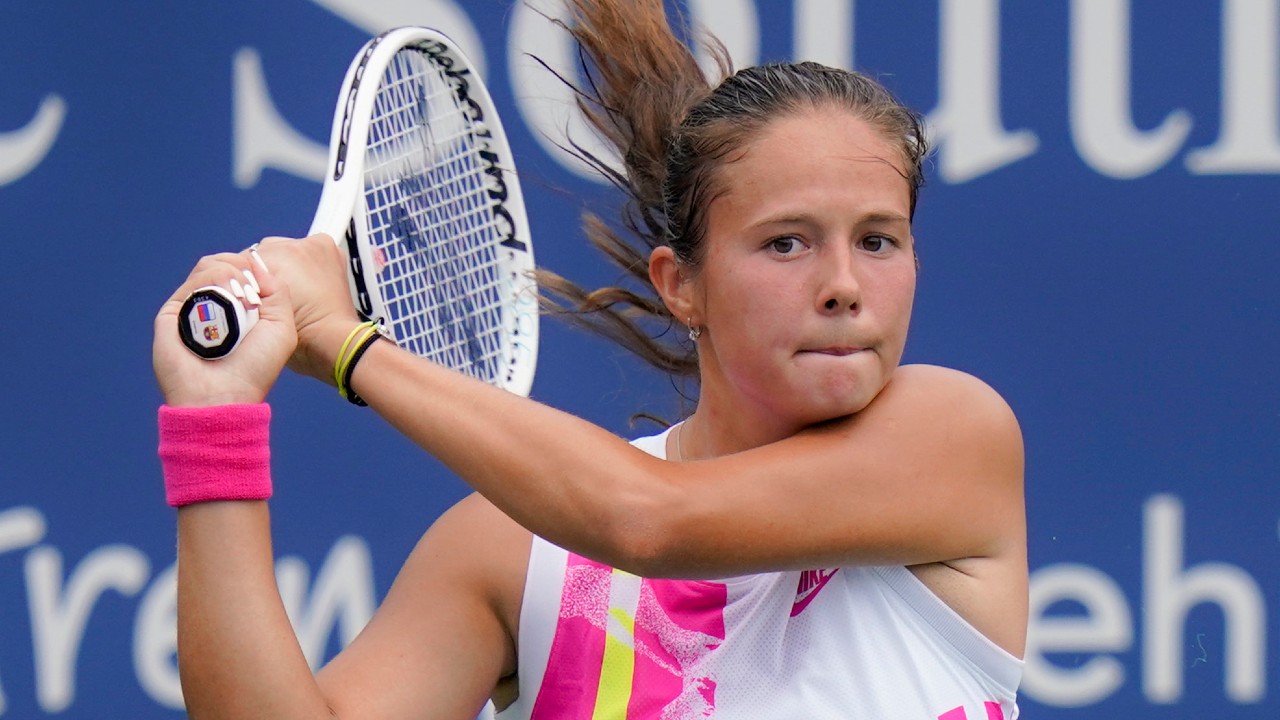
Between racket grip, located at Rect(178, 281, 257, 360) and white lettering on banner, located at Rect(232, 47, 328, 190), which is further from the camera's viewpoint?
white lettering on banner, located at Rect(232, 47, 328, 190)

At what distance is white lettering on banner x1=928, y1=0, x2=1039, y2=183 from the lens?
125 inches

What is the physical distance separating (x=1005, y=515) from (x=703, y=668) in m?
0.39

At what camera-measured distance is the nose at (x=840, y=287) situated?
5.80 ft

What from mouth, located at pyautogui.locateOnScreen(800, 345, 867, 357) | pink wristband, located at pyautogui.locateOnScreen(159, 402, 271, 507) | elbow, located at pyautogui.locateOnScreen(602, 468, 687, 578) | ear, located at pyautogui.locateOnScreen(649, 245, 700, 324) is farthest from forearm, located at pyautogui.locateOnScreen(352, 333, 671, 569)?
ear, located at pyautogui.locateOnScreen(649, 245, 700, 324)

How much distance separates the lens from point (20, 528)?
3221 millimetres

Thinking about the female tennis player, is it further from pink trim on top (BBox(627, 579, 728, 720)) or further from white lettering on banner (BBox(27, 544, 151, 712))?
white lettering on banner (BBox(27, 544, 151, 712))

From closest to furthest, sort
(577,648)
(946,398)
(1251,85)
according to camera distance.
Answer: (946,398) < (577,648) < (1251,85)

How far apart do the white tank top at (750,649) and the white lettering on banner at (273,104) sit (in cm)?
140

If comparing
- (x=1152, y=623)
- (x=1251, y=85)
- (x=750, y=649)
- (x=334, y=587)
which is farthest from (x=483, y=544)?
(x=1251, y=85)

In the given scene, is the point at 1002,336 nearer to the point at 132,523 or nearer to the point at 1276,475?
the point at 1276,475

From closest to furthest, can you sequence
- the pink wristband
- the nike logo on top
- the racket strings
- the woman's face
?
the pink wristband → the woman's face → the nike logo on top → the racket strings

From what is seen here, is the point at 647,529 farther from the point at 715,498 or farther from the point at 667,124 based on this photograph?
the point at 667,124

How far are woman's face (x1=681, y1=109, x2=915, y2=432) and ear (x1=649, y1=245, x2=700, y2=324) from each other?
0.35 ft

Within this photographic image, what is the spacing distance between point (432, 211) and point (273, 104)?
110 centimetres
